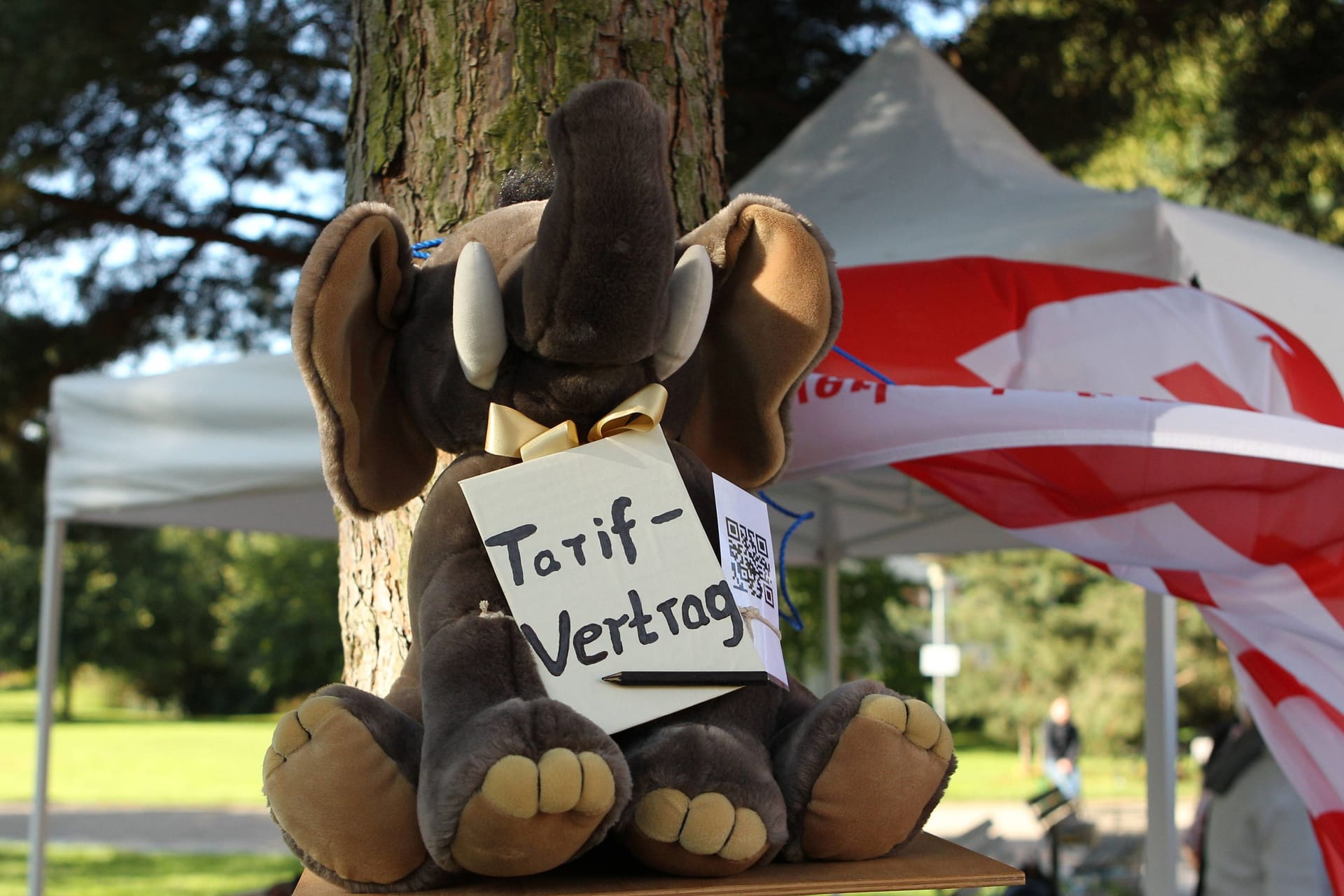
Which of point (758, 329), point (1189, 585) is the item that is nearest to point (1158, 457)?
point (1189, 585)

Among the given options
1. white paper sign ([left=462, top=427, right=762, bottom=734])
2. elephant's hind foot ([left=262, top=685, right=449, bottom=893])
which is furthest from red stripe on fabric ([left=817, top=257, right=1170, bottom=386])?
elephant's hind foot ([left=262, top=685, right=449, bottom=893])

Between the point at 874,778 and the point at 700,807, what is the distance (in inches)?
5.4

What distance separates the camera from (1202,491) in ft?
5.17

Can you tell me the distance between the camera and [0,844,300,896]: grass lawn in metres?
6.80

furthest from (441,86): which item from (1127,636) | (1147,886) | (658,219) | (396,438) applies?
(1127,636)

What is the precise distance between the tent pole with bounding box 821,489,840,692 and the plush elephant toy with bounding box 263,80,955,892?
2.95 meters

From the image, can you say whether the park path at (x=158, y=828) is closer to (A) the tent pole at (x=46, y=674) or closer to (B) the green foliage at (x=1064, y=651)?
(A) the tent pole at (x=46, y=674)

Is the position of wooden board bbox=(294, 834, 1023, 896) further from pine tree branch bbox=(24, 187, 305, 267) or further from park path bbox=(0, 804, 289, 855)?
park path bbox=(0, 804, 289, 855)

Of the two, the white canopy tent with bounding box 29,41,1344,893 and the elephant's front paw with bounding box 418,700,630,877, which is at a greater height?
the white canopy tent with bounding box 29,41,1344,893

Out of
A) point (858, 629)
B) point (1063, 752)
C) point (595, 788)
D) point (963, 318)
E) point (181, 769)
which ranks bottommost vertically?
point (181, 769)

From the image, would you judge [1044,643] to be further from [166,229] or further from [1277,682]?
[1277,682]

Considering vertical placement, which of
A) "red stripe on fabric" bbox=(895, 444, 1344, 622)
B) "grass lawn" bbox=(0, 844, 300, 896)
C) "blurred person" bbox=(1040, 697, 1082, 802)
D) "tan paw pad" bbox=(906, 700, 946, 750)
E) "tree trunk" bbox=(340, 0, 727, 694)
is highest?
"tree trunk" bbox=(340, 0, 727, 694)

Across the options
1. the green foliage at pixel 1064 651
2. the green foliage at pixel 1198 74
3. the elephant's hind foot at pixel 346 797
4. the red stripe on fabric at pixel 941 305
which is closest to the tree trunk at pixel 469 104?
the red stripe on fabric at pixel 941 305

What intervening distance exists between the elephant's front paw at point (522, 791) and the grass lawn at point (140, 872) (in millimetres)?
6280
